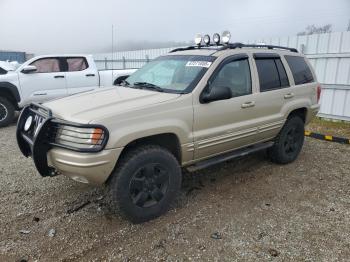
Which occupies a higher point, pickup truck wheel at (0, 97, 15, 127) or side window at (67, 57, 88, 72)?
side window at (67, 57, 88, 72)

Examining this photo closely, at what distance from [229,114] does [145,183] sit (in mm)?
1345

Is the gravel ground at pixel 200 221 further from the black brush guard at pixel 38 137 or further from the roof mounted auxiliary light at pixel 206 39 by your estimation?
the roof mounted auxiliary light at pixel 206 39

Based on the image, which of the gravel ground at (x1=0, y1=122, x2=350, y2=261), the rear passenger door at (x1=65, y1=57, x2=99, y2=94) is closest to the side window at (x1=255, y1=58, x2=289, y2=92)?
the gravel ground at (x1=0, y1=122, x2=350, y2=261)

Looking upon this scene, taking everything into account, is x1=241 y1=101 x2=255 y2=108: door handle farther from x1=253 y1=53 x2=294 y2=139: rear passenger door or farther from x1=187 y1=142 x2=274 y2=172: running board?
x1=187 y1=142 x2=274 y2=172: running board

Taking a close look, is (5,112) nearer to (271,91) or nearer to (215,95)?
(215,95)

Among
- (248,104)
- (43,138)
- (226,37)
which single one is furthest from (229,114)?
(43,138)

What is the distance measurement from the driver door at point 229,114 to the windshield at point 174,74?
0.64ft

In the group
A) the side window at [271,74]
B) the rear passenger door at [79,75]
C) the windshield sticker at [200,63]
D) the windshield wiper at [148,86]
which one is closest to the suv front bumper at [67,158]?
the windshield wiper at [148,86]

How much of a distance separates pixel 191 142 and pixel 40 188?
221 cm

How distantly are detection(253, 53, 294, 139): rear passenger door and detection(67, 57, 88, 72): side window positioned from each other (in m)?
6.00

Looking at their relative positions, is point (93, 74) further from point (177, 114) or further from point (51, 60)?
point (177, 114)

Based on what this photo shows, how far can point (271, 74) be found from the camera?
4.42 m

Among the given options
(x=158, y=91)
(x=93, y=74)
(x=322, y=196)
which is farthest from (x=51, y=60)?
(x=322, y=196)

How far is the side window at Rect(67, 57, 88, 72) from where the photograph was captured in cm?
866
